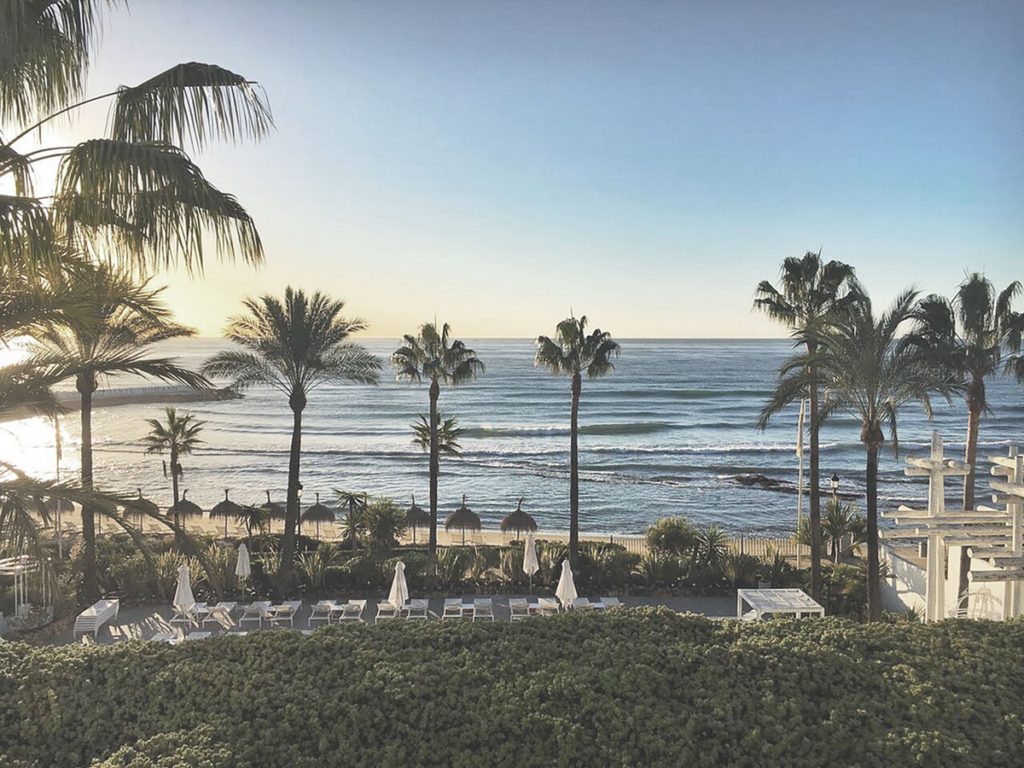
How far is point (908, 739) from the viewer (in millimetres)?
5035

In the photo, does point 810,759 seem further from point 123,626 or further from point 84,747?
point 123,626

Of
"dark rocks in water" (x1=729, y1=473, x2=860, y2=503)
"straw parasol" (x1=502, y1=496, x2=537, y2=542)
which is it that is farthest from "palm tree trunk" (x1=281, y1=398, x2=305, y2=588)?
"dark rocks in water" (x1=729, y1=473, x2=860, y2=503)

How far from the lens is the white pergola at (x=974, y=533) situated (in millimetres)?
9430

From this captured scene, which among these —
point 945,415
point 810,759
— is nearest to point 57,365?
point 810,759

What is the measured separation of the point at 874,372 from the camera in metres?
11.9

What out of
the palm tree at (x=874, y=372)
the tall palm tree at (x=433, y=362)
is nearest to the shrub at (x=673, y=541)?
the palm tree at (x=874, y=372)

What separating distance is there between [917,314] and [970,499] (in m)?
4.33

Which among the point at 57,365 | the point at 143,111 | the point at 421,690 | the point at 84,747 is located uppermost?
the point at 143,111

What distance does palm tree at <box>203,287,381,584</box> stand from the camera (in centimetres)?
1698

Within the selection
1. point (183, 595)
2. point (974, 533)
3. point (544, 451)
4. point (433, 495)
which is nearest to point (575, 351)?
point (433, 495)

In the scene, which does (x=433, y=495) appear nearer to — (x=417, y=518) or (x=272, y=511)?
(x=417, y=518)

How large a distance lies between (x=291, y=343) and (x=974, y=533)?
1448 centimetres

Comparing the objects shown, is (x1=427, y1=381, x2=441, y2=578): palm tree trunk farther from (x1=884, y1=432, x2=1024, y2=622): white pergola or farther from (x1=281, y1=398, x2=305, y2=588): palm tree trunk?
(x1=884, y1=432, x2=1024, y2=622): white pergola

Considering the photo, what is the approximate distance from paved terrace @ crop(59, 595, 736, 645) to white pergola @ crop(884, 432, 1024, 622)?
461 cm
